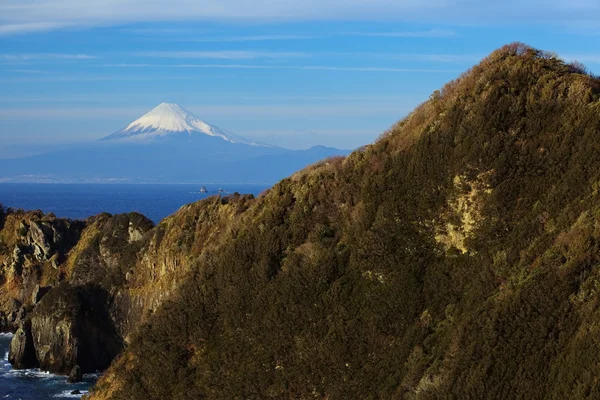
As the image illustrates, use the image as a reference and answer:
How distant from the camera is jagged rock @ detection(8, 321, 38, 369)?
64062 mm

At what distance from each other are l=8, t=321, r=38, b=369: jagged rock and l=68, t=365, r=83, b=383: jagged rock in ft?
16.7

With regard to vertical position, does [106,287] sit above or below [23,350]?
A: above

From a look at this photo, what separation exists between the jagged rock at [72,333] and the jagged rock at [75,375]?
1.58 meters

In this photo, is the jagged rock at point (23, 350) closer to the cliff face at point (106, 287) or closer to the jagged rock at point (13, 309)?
the cliff face at point (106, 287)

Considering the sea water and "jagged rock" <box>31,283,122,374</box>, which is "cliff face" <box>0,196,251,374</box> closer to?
"jagged rock" <box>31,283,122,374</box>

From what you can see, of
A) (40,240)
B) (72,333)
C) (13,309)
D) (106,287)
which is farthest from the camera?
(40,240)

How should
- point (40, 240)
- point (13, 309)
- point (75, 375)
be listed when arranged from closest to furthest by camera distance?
1. point (75, 375)
2. point (13, 309)
3. point (40, 240)

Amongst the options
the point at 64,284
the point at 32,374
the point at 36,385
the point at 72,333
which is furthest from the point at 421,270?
the point at 64,284

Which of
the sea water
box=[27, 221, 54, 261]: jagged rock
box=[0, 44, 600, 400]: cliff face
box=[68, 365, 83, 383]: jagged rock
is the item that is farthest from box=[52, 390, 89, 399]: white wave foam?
box=[27, 221, 54, 261]: jagged rock

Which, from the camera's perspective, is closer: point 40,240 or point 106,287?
point 106,287

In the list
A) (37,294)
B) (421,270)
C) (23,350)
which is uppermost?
(421,270)

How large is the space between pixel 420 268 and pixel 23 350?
35246 millimetres

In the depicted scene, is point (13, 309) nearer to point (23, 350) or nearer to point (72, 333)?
point (23, 350)

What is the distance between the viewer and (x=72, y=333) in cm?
6372
